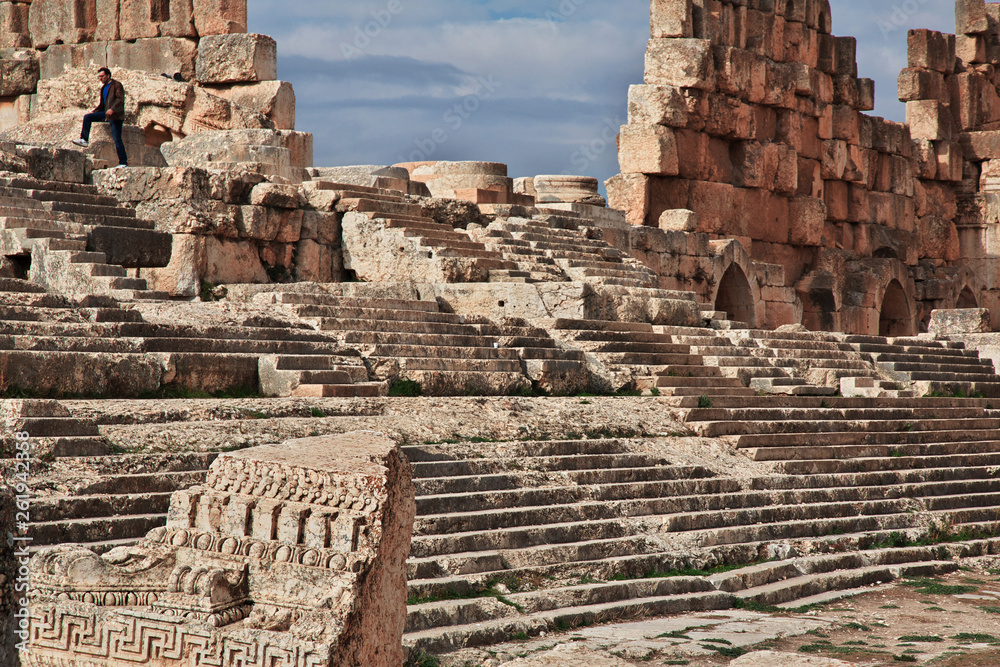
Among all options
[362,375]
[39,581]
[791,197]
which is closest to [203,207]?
[362,375]

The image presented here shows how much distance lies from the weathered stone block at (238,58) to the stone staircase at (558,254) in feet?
14.8

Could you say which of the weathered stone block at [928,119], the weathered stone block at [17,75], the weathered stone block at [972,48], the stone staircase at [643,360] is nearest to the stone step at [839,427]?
the stone staircase at [643,360]

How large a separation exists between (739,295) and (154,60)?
37.0ft

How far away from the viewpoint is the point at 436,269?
13.6 metres

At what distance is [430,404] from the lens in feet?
31.3

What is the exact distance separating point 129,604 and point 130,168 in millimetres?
9144

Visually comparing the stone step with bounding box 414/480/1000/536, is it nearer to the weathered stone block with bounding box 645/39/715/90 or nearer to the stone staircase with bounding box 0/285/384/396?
the stone staircase with bounding box 0/285/384/396

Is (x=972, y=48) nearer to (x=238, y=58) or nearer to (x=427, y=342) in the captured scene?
(x=238, y=58)

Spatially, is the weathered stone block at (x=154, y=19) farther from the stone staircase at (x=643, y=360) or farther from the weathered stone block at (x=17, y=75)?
the stone staircase at (x=643, y=360)

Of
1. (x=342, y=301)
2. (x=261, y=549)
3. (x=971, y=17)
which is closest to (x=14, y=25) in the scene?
(x=342, y=301)

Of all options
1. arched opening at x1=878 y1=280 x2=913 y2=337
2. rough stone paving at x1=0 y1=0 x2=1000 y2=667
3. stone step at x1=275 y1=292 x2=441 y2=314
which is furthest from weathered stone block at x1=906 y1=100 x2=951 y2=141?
stone step at x1=275 y1=292 x2=441 y2=314

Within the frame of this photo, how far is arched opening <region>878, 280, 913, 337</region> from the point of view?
2727cm

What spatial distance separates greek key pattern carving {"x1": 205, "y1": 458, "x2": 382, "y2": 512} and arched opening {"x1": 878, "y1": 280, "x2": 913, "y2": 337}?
955 inches

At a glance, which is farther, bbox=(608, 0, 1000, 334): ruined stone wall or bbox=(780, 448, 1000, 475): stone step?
bbox=(608, 0, 1000, 334): ruined stone wall
